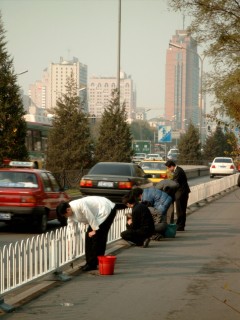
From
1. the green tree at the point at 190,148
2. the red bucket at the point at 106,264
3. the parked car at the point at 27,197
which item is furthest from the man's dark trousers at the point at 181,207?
the green tree at the point at 190,148

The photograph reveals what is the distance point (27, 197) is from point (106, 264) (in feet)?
24.2

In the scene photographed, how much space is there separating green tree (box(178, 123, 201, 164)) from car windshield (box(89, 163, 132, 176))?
189ft

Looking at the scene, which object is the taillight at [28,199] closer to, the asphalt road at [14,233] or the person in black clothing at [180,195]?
the asphalt road at [14,233]

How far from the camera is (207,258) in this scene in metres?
15.8

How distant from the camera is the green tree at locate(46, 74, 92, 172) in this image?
4228 cm

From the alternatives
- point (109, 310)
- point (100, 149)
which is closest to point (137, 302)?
point (109, 310)

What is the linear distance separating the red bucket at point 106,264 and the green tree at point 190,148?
74492 mm

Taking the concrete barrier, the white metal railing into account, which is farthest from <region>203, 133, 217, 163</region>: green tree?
the white metal railing

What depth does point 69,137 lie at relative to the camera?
139 ft

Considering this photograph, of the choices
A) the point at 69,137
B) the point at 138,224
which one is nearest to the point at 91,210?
the point at 138,224

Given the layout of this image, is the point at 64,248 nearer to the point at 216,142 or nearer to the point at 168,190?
the point at 168,190

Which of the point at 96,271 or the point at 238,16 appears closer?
the point at 96,271

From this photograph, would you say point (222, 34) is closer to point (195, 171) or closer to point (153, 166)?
point (153, 166)

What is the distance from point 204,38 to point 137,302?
22.8 meters
